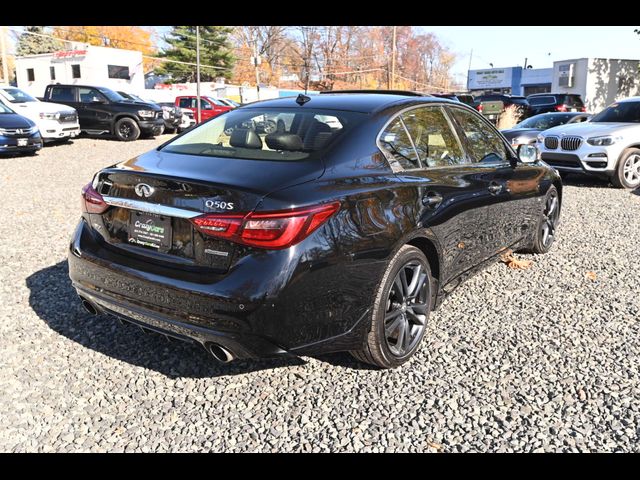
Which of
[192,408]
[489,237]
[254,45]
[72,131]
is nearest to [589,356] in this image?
[489,237]

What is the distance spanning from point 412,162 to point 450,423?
1519mm

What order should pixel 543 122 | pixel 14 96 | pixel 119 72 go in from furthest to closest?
pixel 119 72 → pixel 14 96 → pixel 543 122

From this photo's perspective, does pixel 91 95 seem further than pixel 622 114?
Yes

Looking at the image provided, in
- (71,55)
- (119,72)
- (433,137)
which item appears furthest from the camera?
(119,72)

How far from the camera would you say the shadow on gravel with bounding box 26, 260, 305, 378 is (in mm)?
3240

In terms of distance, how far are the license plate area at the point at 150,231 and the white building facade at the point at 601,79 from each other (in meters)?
35.6

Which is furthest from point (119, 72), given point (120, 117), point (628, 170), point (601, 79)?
point (628, 170)

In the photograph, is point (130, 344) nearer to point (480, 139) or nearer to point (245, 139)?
point (245, 139)

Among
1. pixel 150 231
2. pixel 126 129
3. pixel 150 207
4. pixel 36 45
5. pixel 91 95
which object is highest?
pixel 36 45

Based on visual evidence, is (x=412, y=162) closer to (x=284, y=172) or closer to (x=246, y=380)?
(x=284, y=172)

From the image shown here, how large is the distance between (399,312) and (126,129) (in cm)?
1685

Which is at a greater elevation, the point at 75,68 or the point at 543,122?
the point at 75,68

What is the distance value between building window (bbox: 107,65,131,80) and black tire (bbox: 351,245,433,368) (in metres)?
35.9

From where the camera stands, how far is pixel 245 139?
3.29 meters
